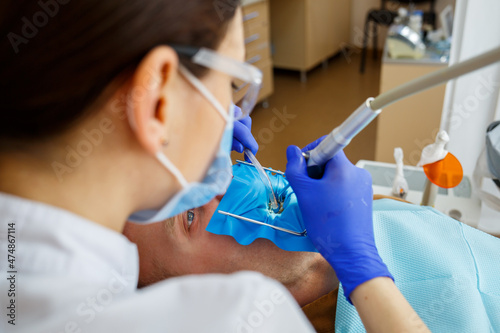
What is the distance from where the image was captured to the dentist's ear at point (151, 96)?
470mm

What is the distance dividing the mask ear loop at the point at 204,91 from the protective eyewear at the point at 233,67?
0.06 feet

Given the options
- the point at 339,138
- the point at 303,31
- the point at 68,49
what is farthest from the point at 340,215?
the point at 303,31

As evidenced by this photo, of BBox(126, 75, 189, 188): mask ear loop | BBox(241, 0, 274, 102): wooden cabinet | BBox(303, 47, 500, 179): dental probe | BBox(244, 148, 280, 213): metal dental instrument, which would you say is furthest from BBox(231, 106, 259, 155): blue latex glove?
BBox(241, 0, 274, 102): wooden cabinet

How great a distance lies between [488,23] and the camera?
1.55m

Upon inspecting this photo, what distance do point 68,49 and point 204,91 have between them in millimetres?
177

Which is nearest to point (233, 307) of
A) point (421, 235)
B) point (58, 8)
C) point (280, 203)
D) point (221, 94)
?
point (221, 94)

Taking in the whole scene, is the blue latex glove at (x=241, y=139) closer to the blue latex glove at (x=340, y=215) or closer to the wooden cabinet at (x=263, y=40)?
the blue latex glove at (x=340, y=215)

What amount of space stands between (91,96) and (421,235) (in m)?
0.87

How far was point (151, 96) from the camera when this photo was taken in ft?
1.59

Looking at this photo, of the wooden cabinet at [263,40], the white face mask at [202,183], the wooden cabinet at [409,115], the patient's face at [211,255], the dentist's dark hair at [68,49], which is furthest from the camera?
the wooden cabinet at [263,40]

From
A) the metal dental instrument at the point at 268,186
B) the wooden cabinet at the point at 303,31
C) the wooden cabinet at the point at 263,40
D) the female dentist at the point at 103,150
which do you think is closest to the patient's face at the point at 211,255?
the metal dental instrument at the point at 268,186

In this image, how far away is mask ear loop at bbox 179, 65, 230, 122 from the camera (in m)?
0.52

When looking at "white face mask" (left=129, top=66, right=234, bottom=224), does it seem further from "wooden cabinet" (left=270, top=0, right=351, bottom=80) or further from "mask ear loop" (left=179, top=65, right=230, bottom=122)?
"wooden cabinet" (left=270, top=0, right=351, bottom=80)

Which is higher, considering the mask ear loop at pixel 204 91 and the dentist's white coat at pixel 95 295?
the mask ear loop at pixel 204 91
